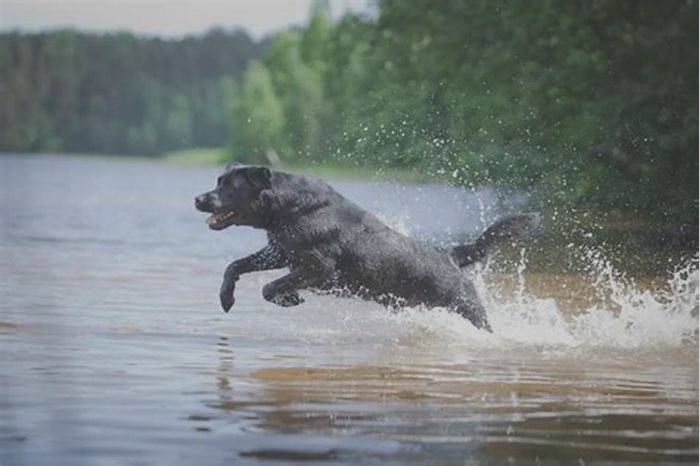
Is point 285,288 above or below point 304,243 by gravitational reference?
below

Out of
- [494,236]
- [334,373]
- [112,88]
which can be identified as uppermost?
[112,88]

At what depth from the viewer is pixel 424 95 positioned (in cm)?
930

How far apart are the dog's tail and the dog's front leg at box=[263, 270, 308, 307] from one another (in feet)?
1.51

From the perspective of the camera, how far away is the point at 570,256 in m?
7.21

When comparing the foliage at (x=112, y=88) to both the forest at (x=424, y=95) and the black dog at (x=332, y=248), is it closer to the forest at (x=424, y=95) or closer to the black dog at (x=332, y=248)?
the forest at (x=424, y=95)

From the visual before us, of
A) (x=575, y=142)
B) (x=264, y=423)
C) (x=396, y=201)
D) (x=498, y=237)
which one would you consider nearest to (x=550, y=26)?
(x=575, y=142)

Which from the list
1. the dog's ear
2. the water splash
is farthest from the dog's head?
the water splash

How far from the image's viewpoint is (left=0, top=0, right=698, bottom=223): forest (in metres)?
4.54

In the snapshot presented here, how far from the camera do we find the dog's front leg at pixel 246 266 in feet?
14.2

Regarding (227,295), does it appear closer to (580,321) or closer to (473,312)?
(473,312)

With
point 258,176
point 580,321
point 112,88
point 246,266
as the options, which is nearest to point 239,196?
point 258,176

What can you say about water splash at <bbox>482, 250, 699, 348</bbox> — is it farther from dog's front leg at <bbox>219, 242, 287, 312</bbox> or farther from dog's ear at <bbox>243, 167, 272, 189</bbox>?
dog's ear at <bbox>243, 167, 272, 189</bbox>

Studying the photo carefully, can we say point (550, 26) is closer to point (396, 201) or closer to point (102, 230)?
point (396, 201)

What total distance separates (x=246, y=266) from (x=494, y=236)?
710 millimetres
